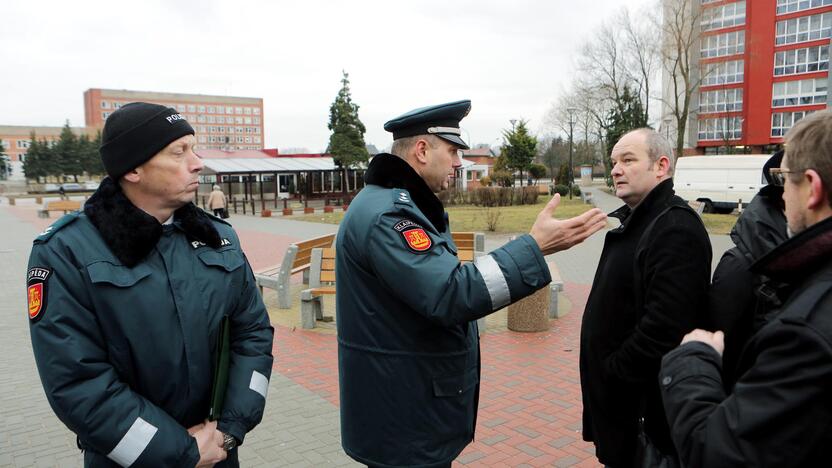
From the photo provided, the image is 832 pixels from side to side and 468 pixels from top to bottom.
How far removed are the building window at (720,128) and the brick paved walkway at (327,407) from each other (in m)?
53.5

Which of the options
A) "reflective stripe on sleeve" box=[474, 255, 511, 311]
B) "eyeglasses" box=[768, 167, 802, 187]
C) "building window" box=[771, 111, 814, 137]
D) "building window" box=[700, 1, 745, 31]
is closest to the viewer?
"eyeglasses" box=[768, 167, 802, 187]

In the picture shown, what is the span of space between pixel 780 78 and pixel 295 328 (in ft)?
189

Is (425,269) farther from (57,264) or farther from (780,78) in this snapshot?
(780,78)

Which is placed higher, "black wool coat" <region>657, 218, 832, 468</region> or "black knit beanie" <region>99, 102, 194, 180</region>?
"black knit beanie" <region>99, 102, 194, 180</region>

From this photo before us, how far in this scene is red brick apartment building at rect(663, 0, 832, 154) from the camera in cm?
4994

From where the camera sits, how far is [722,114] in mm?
53250

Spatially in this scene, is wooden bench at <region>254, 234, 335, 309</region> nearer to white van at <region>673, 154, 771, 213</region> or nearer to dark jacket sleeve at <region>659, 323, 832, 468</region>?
dark jacket sleeve at <region>659, 323, 832, 468</region>

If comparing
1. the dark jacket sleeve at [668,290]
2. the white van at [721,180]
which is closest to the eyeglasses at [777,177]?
the dark jacket sleeve at [668,290]

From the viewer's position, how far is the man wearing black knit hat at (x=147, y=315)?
1.86 metres

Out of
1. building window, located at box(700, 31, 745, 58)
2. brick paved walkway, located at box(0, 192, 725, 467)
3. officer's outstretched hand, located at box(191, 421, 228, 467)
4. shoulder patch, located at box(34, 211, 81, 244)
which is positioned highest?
building window, located at box(700, 31, 745, 58)

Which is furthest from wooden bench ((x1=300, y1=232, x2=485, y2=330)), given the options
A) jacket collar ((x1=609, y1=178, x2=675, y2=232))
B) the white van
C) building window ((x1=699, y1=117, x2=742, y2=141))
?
building window ((x1=699, y1=117, x2=742, y2=141))

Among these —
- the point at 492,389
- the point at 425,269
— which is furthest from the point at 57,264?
the point at 492,389

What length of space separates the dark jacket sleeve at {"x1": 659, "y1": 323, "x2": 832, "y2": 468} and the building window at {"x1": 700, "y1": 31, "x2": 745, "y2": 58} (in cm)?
6060

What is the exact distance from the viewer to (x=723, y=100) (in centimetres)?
5409
